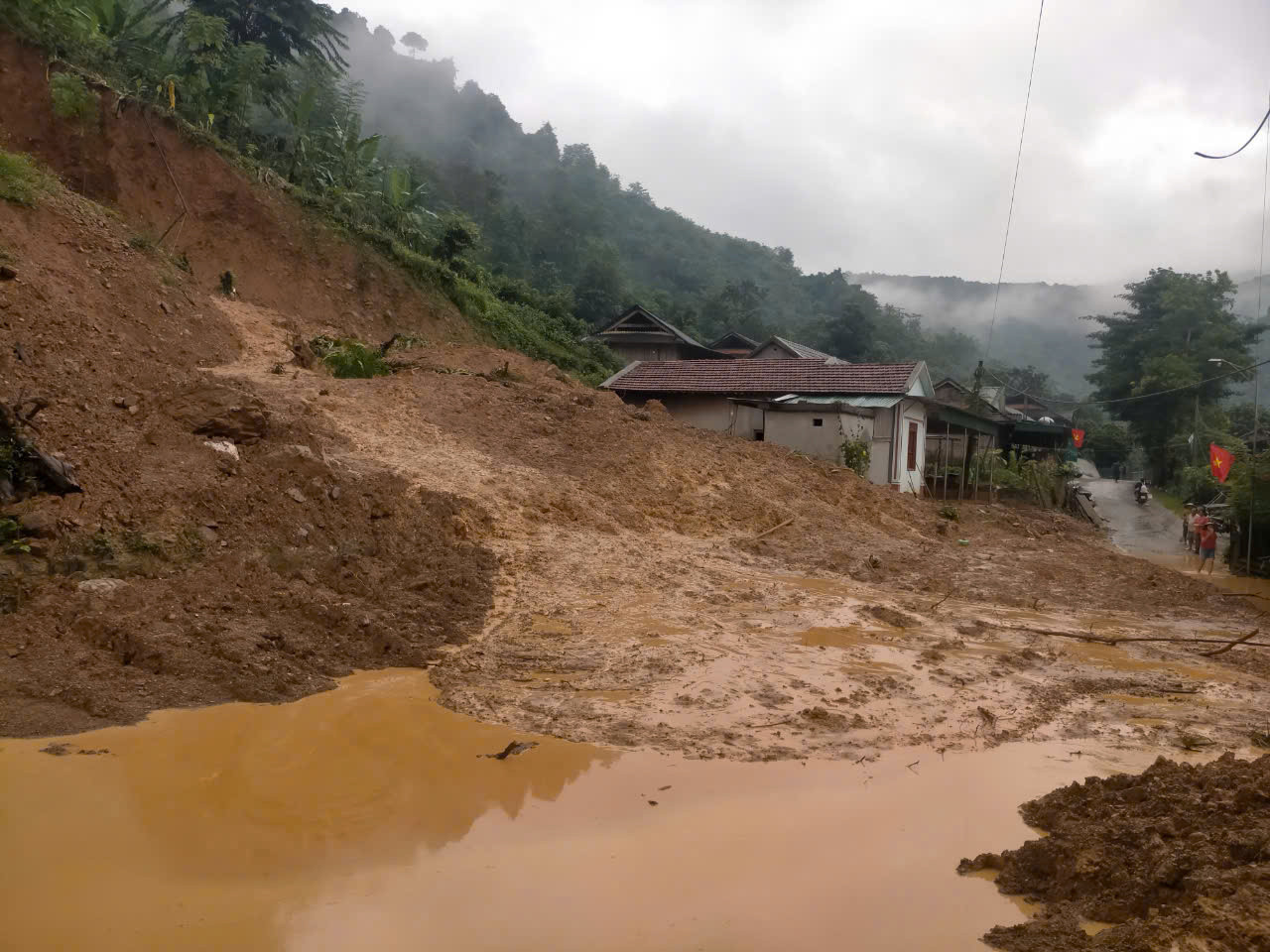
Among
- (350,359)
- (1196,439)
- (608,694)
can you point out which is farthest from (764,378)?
(1196,439)

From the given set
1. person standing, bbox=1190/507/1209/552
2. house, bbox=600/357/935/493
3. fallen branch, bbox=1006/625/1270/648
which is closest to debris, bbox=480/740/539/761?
A: fallen branch, bbox=1006/625/1270/648

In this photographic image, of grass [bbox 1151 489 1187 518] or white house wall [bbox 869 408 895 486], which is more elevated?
white house wall [bbox 869 408 895 486]

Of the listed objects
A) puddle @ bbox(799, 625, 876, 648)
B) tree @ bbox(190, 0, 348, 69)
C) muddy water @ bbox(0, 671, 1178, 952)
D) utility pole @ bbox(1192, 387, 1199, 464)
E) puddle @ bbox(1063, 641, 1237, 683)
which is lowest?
muddy water @ bbox(0, 671, 1178, 952)

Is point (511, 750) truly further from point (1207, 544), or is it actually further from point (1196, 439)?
point (1196, 439)

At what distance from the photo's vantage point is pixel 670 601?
A: 10203 mm

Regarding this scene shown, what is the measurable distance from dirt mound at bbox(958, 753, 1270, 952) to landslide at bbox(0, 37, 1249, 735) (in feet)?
15.7

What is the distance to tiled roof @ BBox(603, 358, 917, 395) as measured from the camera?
77.7 ft

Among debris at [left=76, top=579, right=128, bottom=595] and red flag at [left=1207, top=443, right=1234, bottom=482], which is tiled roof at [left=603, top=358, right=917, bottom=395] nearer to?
red flag at [left=1207, top=443, right=1234, bottom=482]

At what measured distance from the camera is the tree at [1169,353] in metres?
41.2

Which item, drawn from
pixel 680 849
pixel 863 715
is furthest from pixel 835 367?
pixel 680 849

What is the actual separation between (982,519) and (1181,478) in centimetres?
2183

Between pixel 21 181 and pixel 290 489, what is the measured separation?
8.31m

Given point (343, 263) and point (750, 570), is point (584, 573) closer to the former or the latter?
point (750, 570)

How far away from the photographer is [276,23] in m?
29.0
